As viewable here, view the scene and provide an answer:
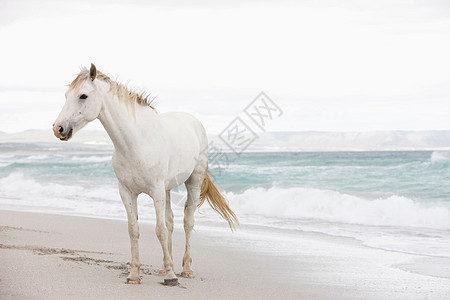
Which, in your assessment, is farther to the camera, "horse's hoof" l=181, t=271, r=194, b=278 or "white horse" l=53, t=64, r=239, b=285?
"horse's hoof" l=181, t=271, r=194, b=278

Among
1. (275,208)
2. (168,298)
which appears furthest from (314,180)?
(168,298)

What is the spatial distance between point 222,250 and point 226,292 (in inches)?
106

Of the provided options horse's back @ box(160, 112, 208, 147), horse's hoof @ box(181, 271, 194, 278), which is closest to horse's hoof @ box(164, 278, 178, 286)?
horse's hoof @ box(181, 271, 194, 278)

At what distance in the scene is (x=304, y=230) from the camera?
9.71 m

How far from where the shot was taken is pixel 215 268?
602 centimetres

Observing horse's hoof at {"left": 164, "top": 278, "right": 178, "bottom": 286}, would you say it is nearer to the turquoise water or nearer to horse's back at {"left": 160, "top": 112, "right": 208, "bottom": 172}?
horse's back at {"left": 160, "top": 112, "right": 208, "bottom": 172}

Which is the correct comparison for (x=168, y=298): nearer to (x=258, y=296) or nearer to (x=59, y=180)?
(x=258, y=296)

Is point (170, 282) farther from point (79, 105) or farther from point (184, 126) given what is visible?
point (79, 105)

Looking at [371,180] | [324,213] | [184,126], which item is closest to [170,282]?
[184,126]

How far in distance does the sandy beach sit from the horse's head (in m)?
1.22

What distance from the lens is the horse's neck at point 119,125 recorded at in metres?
4.60

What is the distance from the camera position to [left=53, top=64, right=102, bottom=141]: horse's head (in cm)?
418

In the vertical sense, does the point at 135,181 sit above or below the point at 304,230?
above

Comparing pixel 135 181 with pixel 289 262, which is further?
pixel 289 262
